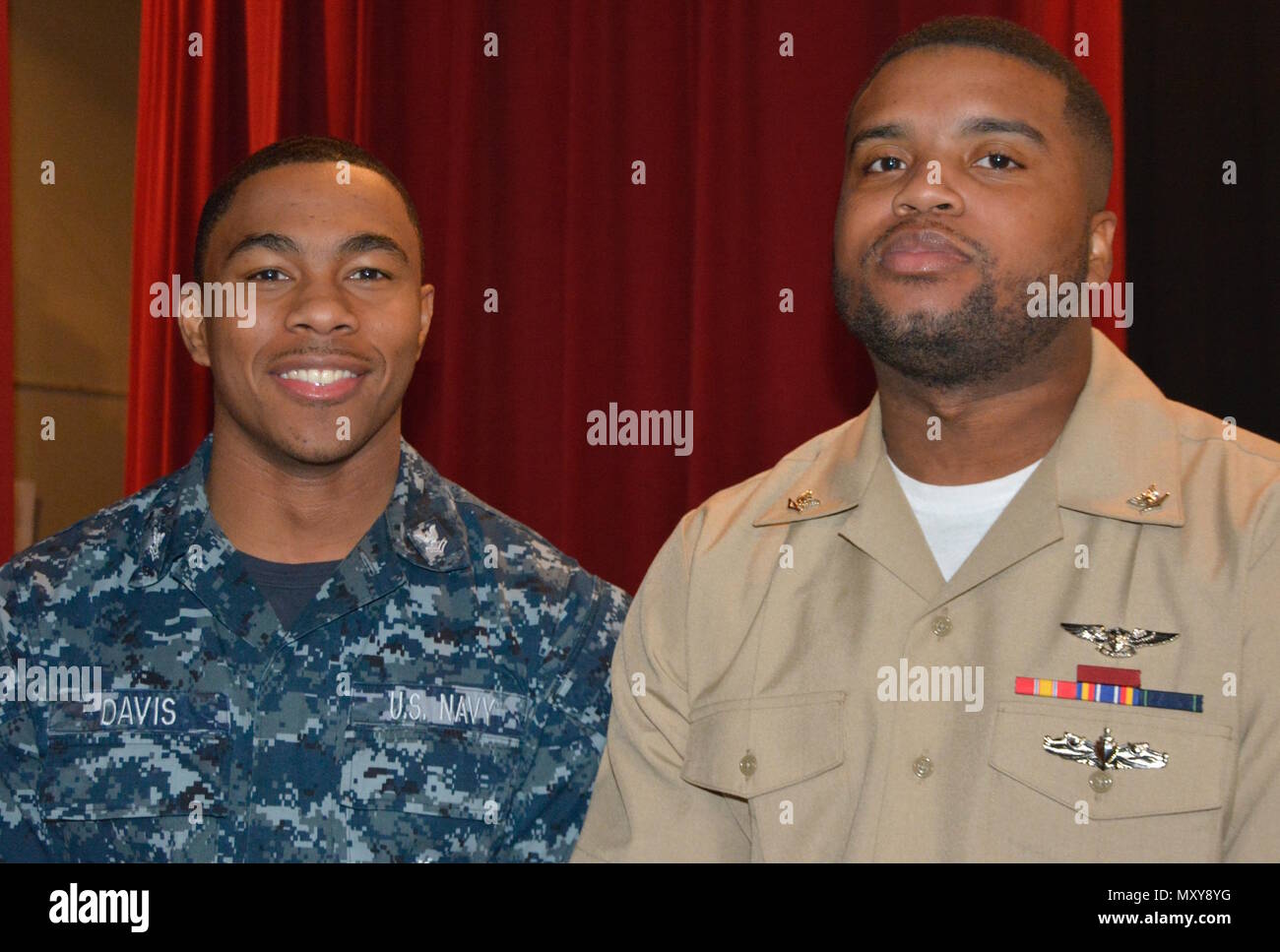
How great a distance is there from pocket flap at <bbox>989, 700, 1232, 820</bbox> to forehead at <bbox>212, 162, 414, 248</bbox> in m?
1.16

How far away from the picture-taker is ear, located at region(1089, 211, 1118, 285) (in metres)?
1.85

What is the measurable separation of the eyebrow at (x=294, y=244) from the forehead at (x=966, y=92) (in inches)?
29.0

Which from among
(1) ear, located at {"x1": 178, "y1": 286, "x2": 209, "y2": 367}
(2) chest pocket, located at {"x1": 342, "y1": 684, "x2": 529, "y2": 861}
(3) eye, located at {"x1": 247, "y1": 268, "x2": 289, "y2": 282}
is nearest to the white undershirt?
(2) chest pocket, located at {"x1": 342, "y1": 684, "x2": 529, "y2": 861}

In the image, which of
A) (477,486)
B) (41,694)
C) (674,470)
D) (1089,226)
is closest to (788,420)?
(674,470)

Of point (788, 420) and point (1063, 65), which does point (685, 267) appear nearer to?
point (788, 420)

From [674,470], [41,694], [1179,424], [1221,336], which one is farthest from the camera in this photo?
[674,470]

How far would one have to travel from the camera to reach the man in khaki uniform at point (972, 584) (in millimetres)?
1574

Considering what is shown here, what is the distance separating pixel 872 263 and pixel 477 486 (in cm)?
127

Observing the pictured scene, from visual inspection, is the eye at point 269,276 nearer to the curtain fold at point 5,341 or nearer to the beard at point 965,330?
the beard at point 965,330

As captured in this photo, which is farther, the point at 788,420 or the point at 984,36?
the point at 788,420

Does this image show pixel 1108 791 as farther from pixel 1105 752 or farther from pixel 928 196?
pixel 928 196

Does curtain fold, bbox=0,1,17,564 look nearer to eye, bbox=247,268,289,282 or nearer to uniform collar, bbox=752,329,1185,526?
eye, bbox=247,268,289,282

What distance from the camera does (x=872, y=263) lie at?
1.77 meters

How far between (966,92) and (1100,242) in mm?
274
